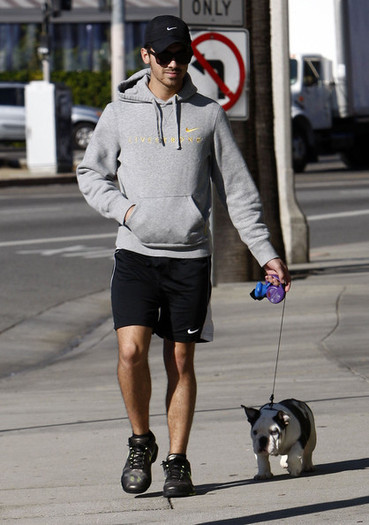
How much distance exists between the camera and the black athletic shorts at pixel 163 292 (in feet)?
17.6

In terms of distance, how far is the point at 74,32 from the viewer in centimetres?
5525

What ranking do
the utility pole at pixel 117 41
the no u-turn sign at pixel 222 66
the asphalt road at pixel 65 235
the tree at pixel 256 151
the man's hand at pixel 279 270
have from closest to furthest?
the man's hand at pixel 279 270 < the no u-turn sign at pixel 222 66 < the tree at pixel 256 151 < the asphalt road at pixel 65 235 < the utility pole at pixel 117 41

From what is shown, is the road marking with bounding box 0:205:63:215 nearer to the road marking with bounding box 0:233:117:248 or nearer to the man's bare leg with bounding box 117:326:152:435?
the road marking with bounding box 0:233:117:248

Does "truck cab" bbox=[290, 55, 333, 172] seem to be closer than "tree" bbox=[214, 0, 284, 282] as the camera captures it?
No

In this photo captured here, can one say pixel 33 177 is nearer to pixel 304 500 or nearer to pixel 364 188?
pixel 364 188

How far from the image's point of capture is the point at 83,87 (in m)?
51.0

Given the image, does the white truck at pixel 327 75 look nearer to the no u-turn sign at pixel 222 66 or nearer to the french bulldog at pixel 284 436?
the no u-turn sign at pixel 222 66

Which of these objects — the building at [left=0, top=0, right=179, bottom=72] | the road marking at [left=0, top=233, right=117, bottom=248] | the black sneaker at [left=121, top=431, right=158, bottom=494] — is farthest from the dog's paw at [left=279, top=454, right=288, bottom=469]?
the building at [left=0, top=0, right=179, bottom=72]

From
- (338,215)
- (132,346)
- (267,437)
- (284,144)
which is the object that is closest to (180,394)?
(132,346)

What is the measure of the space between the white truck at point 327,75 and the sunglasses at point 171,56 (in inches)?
1006

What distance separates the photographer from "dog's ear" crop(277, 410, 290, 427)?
5568 millimetres

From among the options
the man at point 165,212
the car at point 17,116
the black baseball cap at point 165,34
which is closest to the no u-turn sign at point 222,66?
the man at point 165,212

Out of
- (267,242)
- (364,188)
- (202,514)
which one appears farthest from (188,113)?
(364,188)

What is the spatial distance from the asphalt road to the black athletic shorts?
19.9ft
